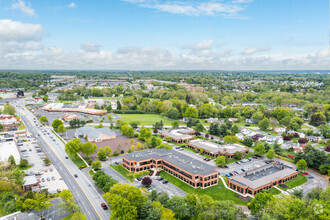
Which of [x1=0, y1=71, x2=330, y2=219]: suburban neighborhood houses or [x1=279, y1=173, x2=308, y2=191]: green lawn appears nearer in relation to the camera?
[x1=0, y1=71, x2=330, y2=219]: suburban neighborhood houses

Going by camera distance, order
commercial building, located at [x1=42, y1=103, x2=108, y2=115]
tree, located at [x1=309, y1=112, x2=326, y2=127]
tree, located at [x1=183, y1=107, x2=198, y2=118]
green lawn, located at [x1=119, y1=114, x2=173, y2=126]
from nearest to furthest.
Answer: tree, located at [x1=309, y1=112, x2=326, y2=127] → green lawn, located at [x1=119, y1=114, x2=173, y2=126] → tree, located at [x1=183, y1=107, x2=198, y2=118] → commercial building, located at [x1=42, y1=103, x2=108, y2=115]

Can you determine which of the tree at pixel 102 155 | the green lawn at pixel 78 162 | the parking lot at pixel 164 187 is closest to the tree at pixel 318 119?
the parking lot at pixel 164 187

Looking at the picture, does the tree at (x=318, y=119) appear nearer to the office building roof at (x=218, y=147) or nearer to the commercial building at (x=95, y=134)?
the office building roof at (x=218, y=147)

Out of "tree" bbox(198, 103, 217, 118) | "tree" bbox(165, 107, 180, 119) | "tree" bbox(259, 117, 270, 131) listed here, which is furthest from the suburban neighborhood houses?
"tree" bbox(198, 103, 217, 118)

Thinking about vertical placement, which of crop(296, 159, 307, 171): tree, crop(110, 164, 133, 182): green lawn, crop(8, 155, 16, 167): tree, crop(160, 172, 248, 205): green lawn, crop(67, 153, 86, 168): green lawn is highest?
crop(8, 155, 16, 167): tree

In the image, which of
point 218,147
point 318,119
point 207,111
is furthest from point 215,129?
point 318,119

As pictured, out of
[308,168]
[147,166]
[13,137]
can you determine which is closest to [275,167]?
[308,168]

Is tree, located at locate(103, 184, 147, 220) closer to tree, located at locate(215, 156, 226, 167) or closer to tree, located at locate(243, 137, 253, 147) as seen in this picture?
tree, located at locate(215, 156, 226, 167)

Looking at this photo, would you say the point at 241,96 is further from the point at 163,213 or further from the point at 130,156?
the point at 163,213
